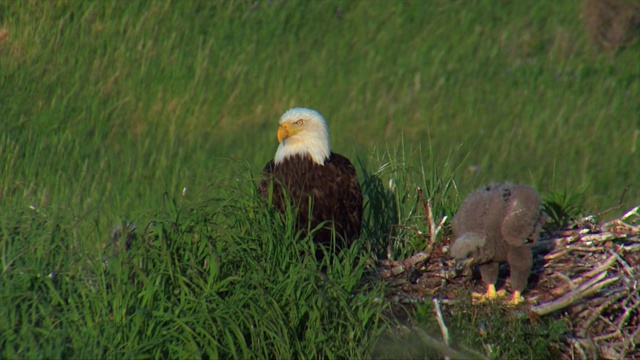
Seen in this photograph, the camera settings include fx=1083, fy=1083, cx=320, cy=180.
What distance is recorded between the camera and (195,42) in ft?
37.1

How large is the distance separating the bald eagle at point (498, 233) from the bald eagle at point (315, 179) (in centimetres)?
87

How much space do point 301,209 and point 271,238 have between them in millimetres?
1016

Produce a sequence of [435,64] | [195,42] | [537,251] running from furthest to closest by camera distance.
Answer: [435,64]
[195,42]
[537,251]

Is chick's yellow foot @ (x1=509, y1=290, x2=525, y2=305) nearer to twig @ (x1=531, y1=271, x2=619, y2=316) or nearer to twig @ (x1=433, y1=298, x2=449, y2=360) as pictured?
twig @ (x1=531, y1=271, x2=619, y2=316)

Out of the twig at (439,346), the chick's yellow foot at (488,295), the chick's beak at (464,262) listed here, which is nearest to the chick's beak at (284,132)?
the chick's beak at (464,262)

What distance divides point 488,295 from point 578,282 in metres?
0.56

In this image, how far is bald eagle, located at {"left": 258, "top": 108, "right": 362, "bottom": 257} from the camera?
6.61 metres

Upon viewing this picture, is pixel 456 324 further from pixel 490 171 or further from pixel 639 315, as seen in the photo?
pixel 490 171

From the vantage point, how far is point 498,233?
5922 millimetres

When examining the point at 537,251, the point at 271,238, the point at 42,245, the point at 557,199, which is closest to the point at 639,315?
the point at 537,251

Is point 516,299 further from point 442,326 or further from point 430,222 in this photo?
point 442,326

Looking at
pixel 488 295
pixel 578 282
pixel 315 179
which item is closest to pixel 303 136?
pixel 315 179

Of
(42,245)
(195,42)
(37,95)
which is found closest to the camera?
(42,245)

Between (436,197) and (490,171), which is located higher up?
(436,197)
